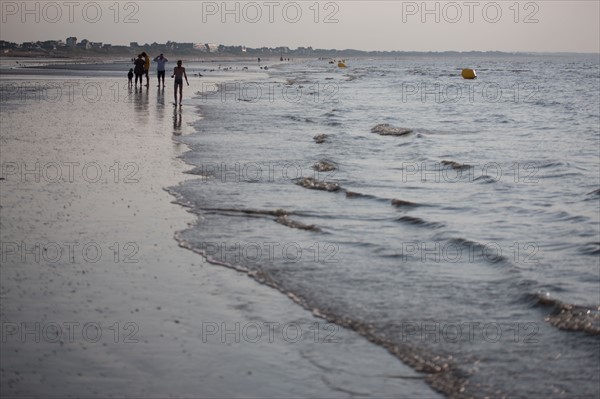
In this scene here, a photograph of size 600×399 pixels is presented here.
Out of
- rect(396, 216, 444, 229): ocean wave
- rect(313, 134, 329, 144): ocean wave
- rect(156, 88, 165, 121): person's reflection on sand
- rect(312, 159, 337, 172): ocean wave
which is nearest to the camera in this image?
rect(396, 216, 444, 229): ocean wave

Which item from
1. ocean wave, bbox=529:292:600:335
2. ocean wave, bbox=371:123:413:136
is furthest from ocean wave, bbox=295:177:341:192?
ocean wave, bbox=371:123:413:136

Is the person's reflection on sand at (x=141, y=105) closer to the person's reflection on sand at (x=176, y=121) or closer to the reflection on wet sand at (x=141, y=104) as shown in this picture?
the reflection on wet sand at (x=141, y=104)

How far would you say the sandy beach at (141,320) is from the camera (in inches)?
233

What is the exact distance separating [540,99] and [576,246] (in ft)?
132

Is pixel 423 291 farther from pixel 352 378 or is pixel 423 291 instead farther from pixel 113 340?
pixel 113 340

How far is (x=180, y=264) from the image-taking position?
9070mm

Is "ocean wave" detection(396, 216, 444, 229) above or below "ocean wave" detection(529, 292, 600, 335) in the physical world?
above

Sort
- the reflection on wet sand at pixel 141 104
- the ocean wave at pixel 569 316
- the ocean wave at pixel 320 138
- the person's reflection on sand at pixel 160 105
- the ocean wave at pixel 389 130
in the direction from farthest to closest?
the person's reflection on sand at pixel 160 105 → the reflection on wet sand at pixel 141 104 → the ocean wave at pixel 389 130 → the ocean wave at pixel 320 138 → the ocean wave at pixel 569 316

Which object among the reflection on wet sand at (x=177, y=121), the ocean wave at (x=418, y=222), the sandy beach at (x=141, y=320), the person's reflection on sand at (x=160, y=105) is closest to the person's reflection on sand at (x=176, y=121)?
the reflection on wet sand at (x=177, y=121)

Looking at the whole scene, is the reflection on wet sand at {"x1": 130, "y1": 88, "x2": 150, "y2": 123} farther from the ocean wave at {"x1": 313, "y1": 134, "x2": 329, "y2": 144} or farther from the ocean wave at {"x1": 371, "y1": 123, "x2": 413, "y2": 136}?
the ocean wave at {"x1": 371, "y1": 123, "x2": 413, "y2": 136}

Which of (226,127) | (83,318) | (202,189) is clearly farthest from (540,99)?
(83,318)

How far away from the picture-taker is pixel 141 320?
7129mm

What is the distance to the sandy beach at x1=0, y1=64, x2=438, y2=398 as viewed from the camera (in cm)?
592

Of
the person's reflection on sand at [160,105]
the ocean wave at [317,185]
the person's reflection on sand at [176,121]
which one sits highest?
the person's reflection on sand at [160,105]
